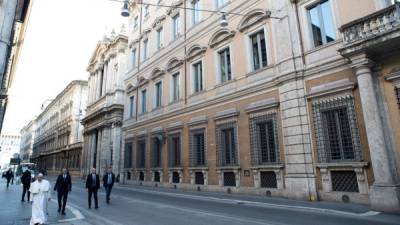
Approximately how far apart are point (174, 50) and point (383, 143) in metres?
16.5

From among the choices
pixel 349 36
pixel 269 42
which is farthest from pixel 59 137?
pixel 349 36

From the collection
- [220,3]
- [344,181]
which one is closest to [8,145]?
[220,3]

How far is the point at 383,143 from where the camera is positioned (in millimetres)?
9812

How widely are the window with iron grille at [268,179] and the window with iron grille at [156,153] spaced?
1053 cm

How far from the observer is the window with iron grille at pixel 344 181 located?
36.2ft

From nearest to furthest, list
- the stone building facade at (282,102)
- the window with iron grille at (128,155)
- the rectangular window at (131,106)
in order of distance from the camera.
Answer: the stone building facade at (282,102) → the window with iron grille at (128,155) → the rectangular window at (131,106)

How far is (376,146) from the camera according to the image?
388 inches

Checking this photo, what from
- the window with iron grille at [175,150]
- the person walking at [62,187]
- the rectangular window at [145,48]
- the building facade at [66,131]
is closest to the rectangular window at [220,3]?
the window with iron grille at [175,150]

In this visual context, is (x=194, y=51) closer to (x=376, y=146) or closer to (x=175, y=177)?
(x=175, y=177)

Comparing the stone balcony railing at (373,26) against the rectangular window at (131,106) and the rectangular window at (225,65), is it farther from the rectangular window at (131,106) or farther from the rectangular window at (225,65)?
the rectangular window at (131,106)

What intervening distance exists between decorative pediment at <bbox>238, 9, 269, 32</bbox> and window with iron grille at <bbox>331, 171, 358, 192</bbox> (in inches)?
338

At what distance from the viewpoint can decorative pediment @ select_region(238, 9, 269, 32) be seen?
15.4 metres

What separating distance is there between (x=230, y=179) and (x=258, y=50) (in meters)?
7.34

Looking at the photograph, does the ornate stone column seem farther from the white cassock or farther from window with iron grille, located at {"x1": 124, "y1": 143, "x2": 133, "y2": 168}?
window with iron grille, located at {"x1": 124, "y1": 143, "x2": 133, "y2": 168}
